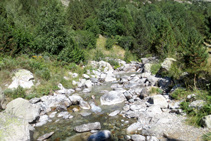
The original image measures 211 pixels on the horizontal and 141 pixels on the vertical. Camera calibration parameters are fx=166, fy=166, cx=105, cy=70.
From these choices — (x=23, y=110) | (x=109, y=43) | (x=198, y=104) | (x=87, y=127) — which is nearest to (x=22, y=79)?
(x=23, y=110)

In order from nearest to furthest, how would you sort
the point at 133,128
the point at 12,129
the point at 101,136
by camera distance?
the point at 12,129 < the point at 101,136 < the point at 133,128

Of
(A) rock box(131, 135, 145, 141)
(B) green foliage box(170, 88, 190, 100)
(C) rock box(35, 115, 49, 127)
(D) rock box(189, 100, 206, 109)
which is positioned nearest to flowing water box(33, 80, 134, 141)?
(C) rock box(35, 115, 49, 127)

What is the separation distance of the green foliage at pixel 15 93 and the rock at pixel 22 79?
2.80 feet

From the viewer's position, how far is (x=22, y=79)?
12625 millimetres

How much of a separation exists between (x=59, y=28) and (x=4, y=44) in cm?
585

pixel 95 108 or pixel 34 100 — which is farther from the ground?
pixel 34 100

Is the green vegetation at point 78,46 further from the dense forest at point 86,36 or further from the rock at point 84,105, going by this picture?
the rock at point 84,105

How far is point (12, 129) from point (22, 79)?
24.2 feet

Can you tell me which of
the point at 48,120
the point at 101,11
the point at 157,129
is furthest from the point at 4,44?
the point at 101,11

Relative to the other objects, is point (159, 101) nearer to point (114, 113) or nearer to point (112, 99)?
point (114, 113)

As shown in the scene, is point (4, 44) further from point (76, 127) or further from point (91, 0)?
point (91, 0)

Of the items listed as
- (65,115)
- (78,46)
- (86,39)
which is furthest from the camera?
(86,39)

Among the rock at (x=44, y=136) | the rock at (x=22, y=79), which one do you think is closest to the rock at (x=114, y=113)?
the rock at (x=44, y=136)

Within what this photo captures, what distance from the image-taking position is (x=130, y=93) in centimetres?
1219
